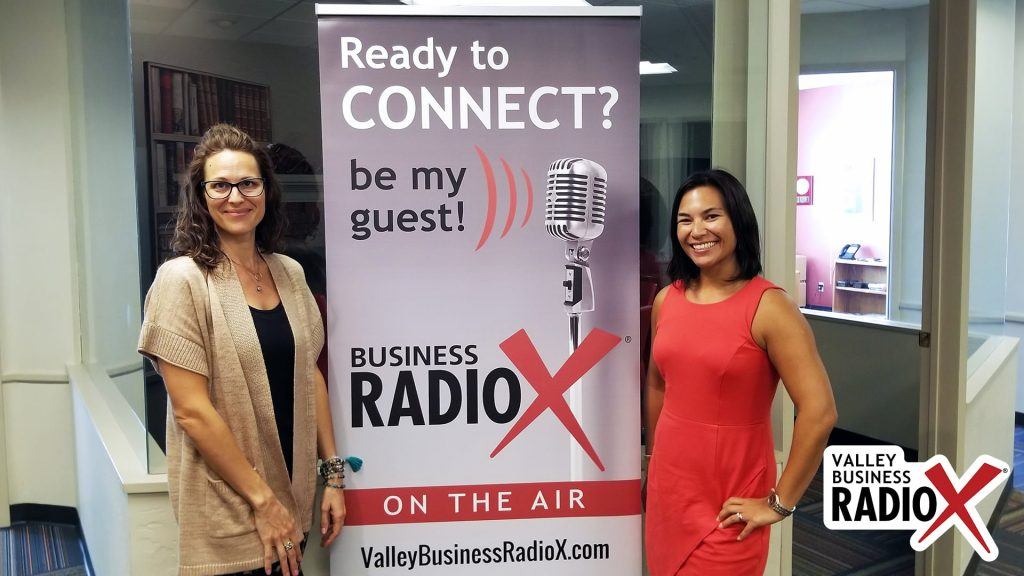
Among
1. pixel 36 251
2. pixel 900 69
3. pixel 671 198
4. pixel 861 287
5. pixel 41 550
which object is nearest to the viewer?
pixel 671 198

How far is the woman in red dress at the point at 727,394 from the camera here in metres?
1.67

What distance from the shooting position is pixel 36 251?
3.70 meters

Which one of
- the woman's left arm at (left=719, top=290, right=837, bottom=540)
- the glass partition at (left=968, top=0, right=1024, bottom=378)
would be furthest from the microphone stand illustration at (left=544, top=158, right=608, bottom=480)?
the glass partition at (left=968, top=0, right=1024, bottom=378)

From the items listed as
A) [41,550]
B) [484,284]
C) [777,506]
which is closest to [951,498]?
[777,506]

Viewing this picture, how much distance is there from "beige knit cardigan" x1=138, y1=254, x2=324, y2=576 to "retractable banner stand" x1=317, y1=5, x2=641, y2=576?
0.28 m

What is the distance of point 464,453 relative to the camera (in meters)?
2.01

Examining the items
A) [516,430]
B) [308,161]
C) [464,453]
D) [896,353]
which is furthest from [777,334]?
[896,353]

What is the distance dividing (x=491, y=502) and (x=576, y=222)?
0.74 metres

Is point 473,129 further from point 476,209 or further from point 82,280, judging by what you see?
point 82,280

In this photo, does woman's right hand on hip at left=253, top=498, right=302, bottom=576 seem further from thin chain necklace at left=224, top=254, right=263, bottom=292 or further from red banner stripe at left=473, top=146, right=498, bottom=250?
red banner stripe at left=473, top=146, right=498, bottom=250

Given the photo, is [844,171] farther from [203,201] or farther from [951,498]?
[203,201]

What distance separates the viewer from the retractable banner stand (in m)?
1.94

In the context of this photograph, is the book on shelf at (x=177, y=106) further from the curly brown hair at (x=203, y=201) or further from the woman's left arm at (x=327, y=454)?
the woman's left arm at (x=327, y=454)

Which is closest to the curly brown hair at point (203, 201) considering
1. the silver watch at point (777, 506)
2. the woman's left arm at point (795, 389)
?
the woman's left arm at point (795, 389)
